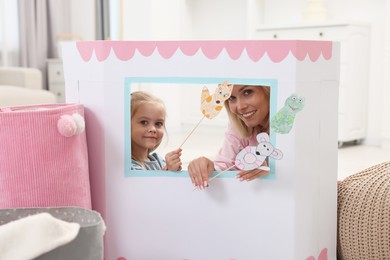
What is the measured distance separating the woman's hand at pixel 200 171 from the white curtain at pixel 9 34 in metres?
3.50

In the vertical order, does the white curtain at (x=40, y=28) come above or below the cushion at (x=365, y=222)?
above

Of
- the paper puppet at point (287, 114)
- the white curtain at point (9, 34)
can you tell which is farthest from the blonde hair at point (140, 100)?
the white curtain at point (9, 34)

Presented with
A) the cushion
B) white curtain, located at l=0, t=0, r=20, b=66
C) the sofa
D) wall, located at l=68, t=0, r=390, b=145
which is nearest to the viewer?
the cushion

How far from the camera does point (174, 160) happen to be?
86 centimetres

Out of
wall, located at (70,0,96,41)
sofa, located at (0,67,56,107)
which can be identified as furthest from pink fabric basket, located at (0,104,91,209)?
wall, located at (70,0,96,41)

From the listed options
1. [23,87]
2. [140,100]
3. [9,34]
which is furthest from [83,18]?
[140,100]

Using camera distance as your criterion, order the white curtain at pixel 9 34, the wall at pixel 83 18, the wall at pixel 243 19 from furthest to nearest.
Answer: the wall at pixel 83 18, the white curtain at pixel 9 34, the wall at pixel 243 19

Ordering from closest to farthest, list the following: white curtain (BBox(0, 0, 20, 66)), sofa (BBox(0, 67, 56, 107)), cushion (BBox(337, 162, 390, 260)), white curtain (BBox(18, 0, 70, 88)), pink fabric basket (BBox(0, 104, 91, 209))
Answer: pink fabric basket (BBox(0, 104, 91, 209)), cushion (BBox(337, 162, 390, 260)), sofa (BBox(0, 67, 56, 107)), white curtain (BBox(0, 0, 20, 66)), white curtain (BBox(18, 0, 70, 88))

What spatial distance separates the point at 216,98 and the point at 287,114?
4.3 inches

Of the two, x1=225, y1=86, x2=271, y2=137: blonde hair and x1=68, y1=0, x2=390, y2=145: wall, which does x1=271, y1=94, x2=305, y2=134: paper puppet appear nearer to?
x1=225, y1=86, x2=271, y2=137: blonde hair

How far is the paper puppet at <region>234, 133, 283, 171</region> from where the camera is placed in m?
0.81

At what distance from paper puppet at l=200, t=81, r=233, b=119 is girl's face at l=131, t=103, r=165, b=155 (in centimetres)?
11

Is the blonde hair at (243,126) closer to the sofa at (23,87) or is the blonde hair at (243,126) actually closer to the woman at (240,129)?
the woman at (240,129)

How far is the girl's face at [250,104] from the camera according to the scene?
32.6 inches
